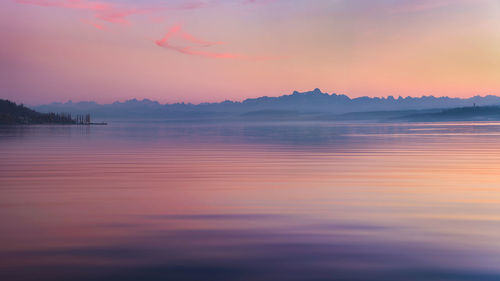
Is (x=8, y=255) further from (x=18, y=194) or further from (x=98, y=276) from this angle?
(x=18, y=194)

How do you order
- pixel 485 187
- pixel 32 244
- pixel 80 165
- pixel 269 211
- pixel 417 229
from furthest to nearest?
pixel 80 165
pixel 485 187
pixel 269 211
pixel 417 229
pixel 32 244

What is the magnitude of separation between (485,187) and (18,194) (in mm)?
14326

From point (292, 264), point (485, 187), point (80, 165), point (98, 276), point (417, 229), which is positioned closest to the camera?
point (98, 276)

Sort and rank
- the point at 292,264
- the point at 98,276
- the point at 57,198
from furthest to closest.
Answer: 1. the point at 57,198
2. the point at 292,264
3. the point at 98,276

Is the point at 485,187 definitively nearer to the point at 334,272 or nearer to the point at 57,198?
the point at 334,272

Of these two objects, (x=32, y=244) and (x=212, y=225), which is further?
(x=212, y=225)

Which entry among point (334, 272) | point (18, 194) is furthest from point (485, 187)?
point (18, 194)

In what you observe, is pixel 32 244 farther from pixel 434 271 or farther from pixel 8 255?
pixel 434 271

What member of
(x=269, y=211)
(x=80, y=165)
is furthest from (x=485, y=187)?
(x=80, y=165)

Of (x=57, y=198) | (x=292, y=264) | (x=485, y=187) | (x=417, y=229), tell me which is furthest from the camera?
(x=485, y=187)

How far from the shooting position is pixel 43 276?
728cm

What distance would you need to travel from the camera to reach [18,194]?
14633 millimetres

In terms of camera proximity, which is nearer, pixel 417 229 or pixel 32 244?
pixel 32 244

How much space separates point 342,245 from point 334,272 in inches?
60.3
